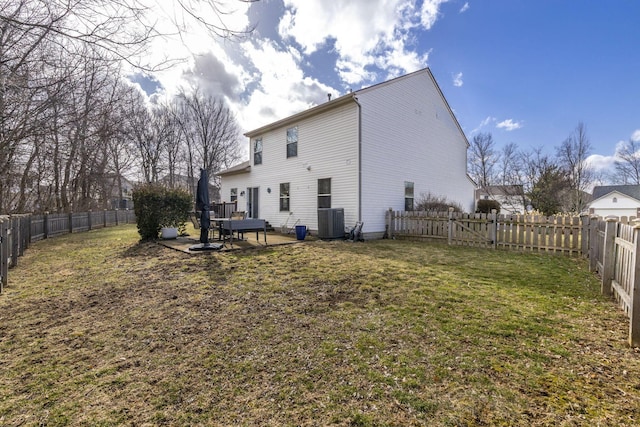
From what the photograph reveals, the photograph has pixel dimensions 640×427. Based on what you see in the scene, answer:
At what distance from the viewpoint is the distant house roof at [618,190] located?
120 feet

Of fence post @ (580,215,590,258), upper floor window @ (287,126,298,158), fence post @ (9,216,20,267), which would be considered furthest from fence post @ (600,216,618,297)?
fence post @ (9,216,20,267)

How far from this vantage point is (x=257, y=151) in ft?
51.9

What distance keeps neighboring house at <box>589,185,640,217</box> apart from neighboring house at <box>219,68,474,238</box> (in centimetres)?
3627

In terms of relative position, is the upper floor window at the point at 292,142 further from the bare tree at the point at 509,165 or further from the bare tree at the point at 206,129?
the bare tree at the point at 509,165

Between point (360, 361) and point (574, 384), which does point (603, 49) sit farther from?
point (360, 361)

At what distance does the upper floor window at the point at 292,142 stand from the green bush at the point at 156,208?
210 inches

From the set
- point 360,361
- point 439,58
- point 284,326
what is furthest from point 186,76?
point 439,58

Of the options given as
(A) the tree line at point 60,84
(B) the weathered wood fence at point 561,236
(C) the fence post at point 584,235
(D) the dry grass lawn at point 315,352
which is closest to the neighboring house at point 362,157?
(B) the weathered wood fence at point 561,236

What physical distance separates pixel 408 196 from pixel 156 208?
425 inches

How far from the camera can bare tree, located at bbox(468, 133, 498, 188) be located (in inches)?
1399

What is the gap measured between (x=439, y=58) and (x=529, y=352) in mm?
15019

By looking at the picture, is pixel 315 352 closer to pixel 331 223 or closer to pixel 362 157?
pixel 331 223

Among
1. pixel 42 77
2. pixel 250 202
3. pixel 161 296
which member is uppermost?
pixel 42 77

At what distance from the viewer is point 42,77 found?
188 inches
